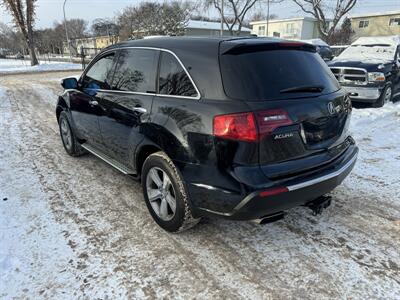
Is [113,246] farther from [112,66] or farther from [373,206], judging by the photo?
[373,206]

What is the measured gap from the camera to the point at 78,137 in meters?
4.99

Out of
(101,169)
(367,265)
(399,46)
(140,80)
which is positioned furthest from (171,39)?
(399,46)

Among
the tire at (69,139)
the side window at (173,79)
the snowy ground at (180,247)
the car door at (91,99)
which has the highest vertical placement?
the side window at (173,79)

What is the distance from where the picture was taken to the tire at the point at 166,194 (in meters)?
2.88

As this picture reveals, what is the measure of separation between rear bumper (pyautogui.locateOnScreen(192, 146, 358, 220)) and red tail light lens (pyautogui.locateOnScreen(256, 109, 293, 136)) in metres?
0.42

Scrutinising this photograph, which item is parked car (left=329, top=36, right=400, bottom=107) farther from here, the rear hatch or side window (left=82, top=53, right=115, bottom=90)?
side window (left=82, top=53, right=115, bottom=90)

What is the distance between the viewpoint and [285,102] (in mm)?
2586

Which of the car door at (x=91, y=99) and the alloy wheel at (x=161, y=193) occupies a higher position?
the car door at (x=91, y=99)

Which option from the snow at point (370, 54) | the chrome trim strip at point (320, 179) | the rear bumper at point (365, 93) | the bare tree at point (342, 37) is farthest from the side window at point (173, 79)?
the bare tree at point (342, 37)

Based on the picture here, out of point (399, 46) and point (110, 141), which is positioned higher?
point (399, 46)

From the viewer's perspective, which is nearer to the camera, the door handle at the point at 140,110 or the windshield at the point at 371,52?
the door handle at the point at 140,110

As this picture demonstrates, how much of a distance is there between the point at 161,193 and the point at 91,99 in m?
1.89

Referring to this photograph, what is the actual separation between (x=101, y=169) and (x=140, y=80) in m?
1.91

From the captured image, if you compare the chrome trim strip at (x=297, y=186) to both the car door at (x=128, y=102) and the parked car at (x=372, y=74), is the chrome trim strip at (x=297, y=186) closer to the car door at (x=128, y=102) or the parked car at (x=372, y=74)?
the car door at (x=128, y=102)
